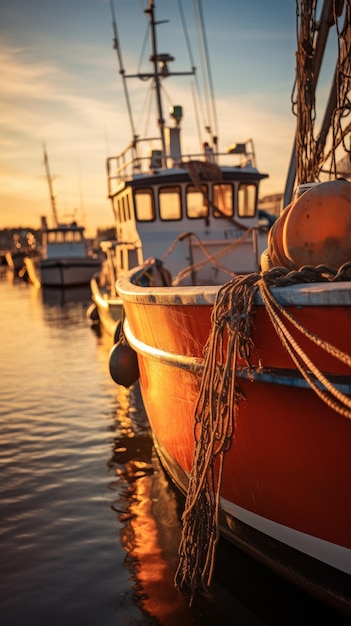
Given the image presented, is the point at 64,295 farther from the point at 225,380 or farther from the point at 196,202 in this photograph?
the point at 225,380

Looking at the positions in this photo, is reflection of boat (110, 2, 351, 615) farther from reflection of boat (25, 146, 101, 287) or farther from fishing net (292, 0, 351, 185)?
reflection of boat (25, 146, 101, 287)

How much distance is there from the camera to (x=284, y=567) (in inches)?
159

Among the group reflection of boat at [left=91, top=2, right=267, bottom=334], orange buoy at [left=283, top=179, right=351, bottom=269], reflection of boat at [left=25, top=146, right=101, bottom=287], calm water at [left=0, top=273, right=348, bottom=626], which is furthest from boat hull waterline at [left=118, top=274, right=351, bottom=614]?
reflection of boat at [left=25, top=146, right=101, bottom=287]

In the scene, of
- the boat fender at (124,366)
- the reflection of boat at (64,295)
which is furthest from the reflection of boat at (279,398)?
the reflection of boat at (64,295)

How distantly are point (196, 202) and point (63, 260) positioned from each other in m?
24.7

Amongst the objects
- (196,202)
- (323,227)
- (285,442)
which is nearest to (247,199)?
(196,202)

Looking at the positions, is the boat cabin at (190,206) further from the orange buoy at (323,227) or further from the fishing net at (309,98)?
the orange buoy at (323,227)

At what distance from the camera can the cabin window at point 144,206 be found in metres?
13.6

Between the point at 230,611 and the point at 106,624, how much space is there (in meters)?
0.79

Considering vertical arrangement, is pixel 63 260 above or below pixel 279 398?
below

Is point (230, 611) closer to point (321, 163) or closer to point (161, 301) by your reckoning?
point (161, 301)

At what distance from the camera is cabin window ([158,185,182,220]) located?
13.6 m

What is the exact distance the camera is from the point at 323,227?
377cm

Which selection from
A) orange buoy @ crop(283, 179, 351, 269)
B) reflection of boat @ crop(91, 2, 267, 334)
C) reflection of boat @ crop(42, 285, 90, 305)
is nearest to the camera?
orange buoy @ crop(283, 179, 351, 269)
